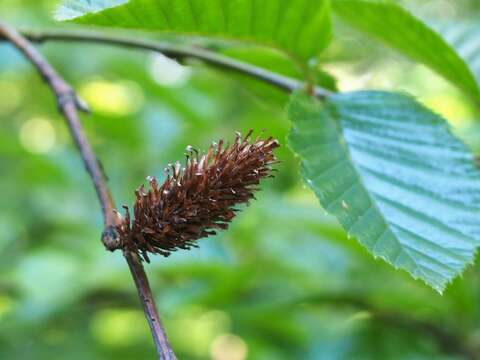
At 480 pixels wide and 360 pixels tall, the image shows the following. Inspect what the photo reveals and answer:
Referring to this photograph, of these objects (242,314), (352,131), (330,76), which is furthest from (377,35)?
(242,314)

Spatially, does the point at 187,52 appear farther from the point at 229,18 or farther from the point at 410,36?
the point at 410,36

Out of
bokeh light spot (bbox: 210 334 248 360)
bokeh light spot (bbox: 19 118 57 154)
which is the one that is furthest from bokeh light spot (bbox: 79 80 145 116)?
bokeh light spot (bbox: 210 334 248 360)

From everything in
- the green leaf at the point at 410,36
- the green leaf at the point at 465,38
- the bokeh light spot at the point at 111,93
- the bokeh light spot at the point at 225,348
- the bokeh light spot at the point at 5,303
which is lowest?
the green leaf at the point at 410,36

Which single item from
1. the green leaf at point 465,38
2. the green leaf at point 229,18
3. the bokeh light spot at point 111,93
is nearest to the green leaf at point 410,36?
the green leaf at point 229,18

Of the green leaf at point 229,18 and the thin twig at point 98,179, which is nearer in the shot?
the thin twig at point 98,179

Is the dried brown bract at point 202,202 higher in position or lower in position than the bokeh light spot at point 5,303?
lower

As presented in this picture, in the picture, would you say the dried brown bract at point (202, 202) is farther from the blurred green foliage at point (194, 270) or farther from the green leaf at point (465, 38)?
the green leaf at point (465, 38)
